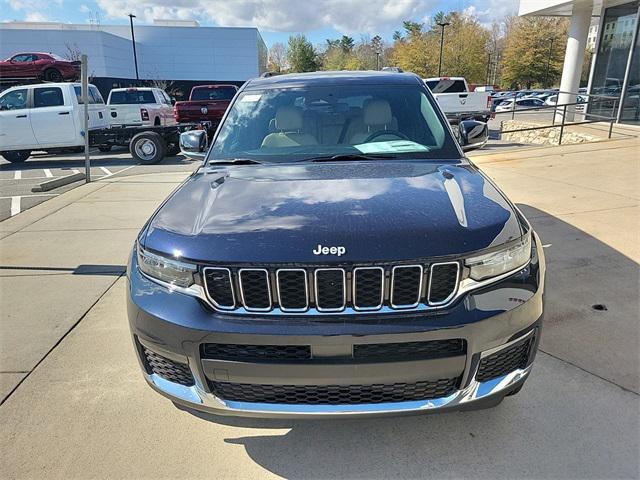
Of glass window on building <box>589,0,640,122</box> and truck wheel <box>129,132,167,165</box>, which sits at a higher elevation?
glass window on building <box>589,0,640,122</box>

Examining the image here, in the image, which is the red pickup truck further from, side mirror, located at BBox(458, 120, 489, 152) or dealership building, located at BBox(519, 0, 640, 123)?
side mirror, located at BBox(458, 120, 489, 152)

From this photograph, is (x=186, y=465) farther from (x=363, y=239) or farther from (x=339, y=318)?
(x=363, y=239)

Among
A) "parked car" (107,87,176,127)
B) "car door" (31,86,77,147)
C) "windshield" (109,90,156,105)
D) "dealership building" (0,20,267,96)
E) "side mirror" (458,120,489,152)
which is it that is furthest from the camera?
"dealership building" (0,20,267,96)

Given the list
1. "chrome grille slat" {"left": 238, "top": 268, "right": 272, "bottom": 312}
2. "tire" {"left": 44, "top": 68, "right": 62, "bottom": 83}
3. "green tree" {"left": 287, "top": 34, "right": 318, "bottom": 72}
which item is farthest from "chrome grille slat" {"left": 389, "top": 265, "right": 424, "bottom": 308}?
"green tree" {"left": 287, "top": 34, "right": 318, "bottom": 72}

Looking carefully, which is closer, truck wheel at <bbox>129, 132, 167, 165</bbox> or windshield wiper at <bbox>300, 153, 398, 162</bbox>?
windshield wiper at <bbox>300, 153, 398, 162</bbox>

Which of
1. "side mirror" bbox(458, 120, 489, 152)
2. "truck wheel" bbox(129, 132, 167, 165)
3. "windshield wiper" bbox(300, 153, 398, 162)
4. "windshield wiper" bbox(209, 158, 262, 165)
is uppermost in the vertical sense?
"side mirror" bbox(458, 120, 489, 152)

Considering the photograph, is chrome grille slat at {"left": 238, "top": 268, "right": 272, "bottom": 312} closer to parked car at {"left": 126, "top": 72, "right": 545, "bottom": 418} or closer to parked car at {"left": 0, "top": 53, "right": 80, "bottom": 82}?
parked car at {"left": 126, "top": 72, "right": 545, "bottom": 418}

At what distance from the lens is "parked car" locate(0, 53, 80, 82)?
77.5 feet

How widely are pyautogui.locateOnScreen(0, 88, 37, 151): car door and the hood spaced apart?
13.3 m

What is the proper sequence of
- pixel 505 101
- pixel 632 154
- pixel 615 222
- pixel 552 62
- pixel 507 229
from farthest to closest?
pixel 552 62, pixel 505 101, pixel 632 154, pixel 615 222, pixel 507 229

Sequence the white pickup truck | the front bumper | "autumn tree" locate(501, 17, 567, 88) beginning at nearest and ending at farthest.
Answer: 1. the front bumper
2. the white pickup truck
3. "autumn tree" locate(501, 17, 567, 88)

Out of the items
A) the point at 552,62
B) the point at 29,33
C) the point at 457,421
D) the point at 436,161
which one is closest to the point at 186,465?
the point at 457,421

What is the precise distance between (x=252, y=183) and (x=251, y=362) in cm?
110

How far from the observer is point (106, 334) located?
3.43 metres
